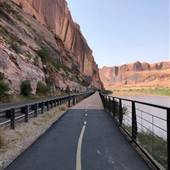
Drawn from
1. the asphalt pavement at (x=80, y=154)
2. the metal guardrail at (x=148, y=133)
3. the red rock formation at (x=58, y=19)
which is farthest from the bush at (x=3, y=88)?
the red rock formation at (x=58, y=19)

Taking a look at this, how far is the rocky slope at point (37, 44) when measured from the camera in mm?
37459

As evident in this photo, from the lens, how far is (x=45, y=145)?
11.5m

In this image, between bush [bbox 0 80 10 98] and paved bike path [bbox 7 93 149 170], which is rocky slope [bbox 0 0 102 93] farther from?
paved bike path [bbox 7 93 149 170]

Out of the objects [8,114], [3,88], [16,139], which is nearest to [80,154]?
[16,139]

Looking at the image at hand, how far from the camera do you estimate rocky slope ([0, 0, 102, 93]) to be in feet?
123

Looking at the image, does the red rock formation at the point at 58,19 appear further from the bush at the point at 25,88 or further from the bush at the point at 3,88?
the bush at the point at 3,88

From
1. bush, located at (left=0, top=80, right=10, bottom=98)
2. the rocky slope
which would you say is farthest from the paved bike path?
the rocky slope

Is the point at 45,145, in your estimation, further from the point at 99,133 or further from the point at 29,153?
the point at 99,133

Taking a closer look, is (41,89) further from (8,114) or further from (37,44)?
(8,114)

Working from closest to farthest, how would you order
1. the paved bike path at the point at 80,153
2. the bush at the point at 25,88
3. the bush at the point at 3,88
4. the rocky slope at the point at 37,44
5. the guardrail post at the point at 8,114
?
the paved bike path at the point at 80,153, the guardrail post at the point at 8,114, the bush at the point at 3,88, the bush at the point at 25,88, the rocky slope at the point at 37,44

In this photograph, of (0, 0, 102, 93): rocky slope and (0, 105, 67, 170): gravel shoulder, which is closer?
(0, 105, 67, 170): gravel shoulder

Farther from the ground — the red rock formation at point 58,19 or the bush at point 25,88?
the red rock formation at point 58,19

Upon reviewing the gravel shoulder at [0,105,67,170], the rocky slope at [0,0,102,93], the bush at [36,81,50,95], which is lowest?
the gravel shoulder at [0,105,67,170]

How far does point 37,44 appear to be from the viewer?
62094mm
